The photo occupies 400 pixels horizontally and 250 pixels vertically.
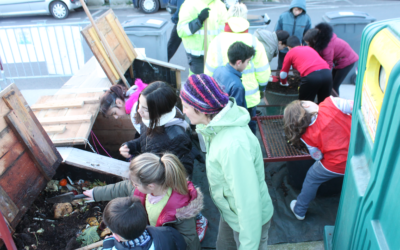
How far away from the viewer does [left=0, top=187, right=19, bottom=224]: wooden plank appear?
1.61 meters

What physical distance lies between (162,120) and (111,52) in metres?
1.51

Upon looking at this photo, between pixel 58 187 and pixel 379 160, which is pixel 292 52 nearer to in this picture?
pixel 379 160

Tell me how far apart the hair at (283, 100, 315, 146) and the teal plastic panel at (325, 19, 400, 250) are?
2.21ft

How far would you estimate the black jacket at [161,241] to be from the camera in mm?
1543

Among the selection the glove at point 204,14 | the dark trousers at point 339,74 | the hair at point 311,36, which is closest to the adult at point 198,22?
the glove at point 204,14

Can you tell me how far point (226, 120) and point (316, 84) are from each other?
249 centimetres

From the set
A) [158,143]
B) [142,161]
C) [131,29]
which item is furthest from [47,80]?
[142,161]

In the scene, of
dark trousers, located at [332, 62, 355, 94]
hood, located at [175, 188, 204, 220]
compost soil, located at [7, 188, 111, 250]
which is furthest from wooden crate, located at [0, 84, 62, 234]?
dark trousers, located at [332, 62, 355, 94]

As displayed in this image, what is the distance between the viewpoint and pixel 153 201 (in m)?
1.79

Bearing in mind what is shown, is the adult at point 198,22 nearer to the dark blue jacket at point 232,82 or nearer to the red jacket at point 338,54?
the dark blue jacket at point 232,82

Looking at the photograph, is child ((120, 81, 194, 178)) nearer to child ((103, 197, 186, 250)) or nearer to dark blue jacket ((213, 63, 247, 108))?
child ((103, 197, 186, 250))

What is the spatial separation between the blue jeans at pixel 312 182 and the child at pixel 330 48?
2146mm

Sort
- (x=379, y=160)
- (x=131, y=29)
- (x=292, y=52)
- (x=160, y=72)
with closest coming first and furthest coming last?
1. (x=379, y=160)
2. (x=292, y=52)
3. (x=160, y=72)
4. (x=131, y=29)

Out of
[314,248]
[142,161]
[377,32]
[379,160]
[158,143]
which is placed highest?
[377,32]
